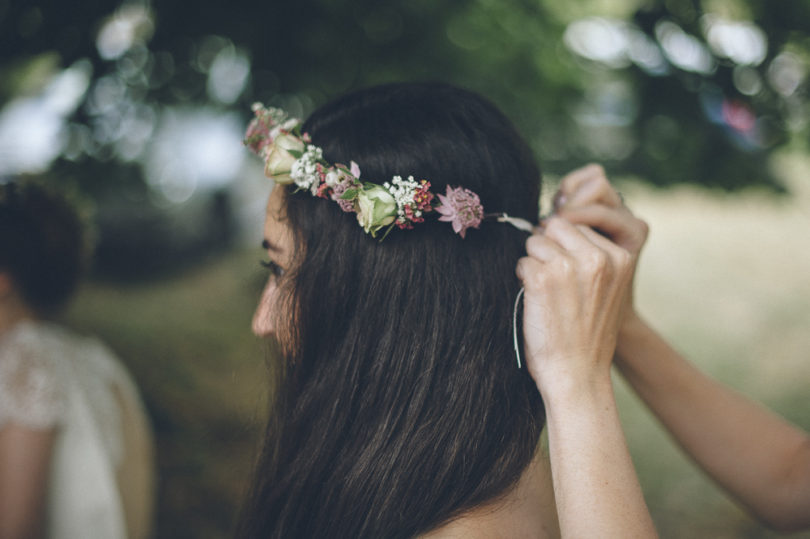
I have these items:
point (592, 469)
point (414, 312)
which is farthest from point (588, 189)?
point (592, 469)

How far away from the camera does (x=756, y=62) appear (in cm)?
246

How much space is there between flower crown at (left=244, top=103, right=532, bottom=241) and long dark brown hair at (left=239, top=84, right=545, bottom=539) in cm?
5

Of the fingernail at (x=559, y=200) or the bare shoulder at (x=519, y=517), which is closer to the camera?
the bare shoulder at (x=519, y=517)

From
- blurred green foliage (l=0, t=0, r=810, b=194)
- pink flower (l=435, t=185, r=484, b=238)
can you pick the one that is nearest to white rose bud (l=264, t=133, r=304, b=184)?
pink flower (l=435, t=185, r=484, b=238)

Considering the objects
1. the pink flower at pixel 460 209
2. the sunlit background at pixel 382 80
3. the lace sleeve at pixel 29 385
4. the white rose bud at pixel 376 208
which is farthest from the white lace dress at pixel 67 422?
the pink flower at pixel 460 209

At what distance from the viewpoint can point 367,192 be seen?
1.24 meters

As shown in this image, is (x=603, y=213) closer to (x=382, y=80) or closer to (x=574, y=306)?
(x=574, y=306)

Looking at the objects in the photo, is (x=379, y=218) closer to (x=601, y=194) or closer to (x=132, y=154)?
(x=601, y=194)

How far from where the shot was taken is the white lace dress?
210 cm

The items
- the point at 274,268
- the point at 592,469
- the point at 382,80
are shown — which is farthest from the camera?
the point at 382,80

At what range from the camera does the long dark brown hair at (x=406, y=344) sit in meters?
1.29

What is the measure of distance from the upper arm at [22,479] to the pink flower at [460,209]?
1827mm

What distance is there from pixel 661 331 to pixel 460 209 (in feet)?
18.8

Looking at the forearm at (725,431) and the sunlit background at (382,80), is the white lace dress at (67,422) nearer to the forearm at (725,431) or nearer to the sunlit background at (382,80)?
the sunlit background at (382,80)
